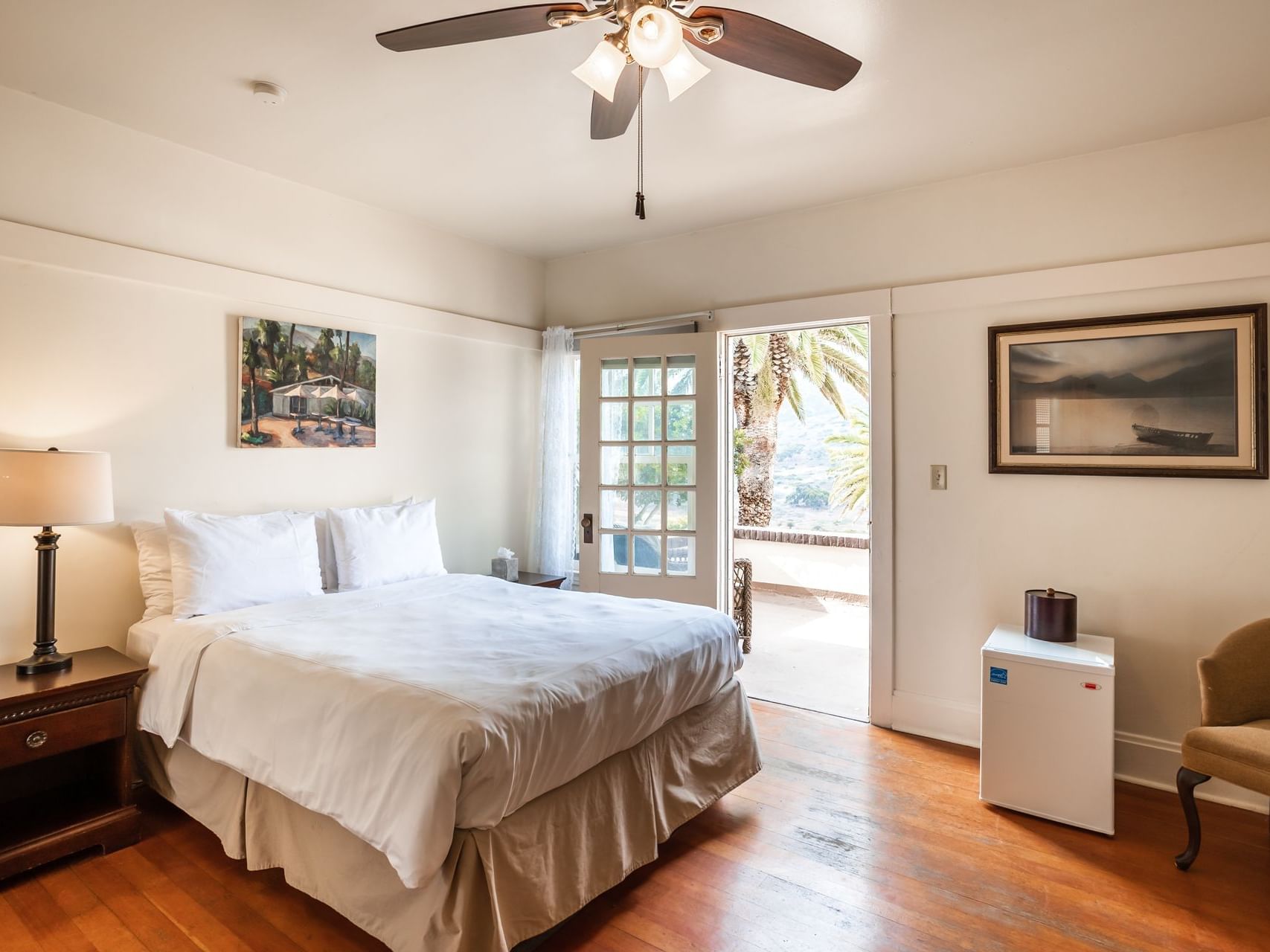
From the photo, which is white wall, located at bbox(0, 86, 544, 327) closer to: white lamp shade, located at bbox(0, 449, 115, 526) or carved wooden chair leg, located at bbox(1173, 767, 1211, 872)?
white lamp shade, located at bbox(0, 449, 115, 526)

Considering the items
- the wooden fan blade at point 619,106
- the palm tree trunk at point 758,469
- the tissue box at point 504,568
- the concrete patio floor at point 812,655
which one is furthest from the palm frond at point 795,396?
the wooden fan blade at point 619,106

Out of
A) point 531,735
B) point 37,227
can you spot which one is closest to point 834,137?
point 531,735

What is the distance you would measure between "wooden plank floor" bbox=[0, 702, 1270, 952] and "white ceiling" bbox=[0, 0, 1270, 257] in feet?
8.76

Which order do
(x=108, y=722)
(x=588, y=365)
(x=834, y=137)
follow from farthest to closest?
(x=588, y=365) < (x=834, y=137) < (x=108, y=722)

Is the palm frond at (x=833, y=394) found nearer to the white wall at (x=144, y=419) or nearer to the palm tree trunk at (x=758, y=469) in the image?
the palm tree trunk at (x=758, y=469)

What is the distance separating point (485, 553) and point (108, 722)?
2231 mm

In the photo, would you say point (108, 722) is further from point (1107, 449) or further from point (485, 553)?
point (1107, 449)

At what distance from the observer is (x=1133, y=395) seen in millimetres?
2887

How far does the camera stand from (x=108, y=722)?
2342 millimetres

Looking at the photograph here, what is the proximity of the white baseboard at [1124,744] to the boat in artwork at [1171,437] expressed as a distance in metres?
1.23

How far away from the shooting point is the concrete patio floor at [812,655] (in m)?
3.93

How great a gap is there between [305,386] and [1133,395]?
12.4 feet

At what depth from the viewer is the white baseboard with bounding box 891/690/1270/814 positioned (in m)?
2.71

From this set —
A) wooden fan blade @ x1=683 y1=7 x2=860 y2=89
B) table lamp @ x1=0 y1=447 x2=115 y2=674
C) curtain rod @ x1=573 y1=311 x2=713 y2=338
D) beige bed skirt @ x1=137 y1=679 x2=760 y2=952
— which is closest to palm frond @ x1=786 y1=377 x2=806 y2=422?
curtain rod @ x1=573 y1=311 x2=713 y2=338
